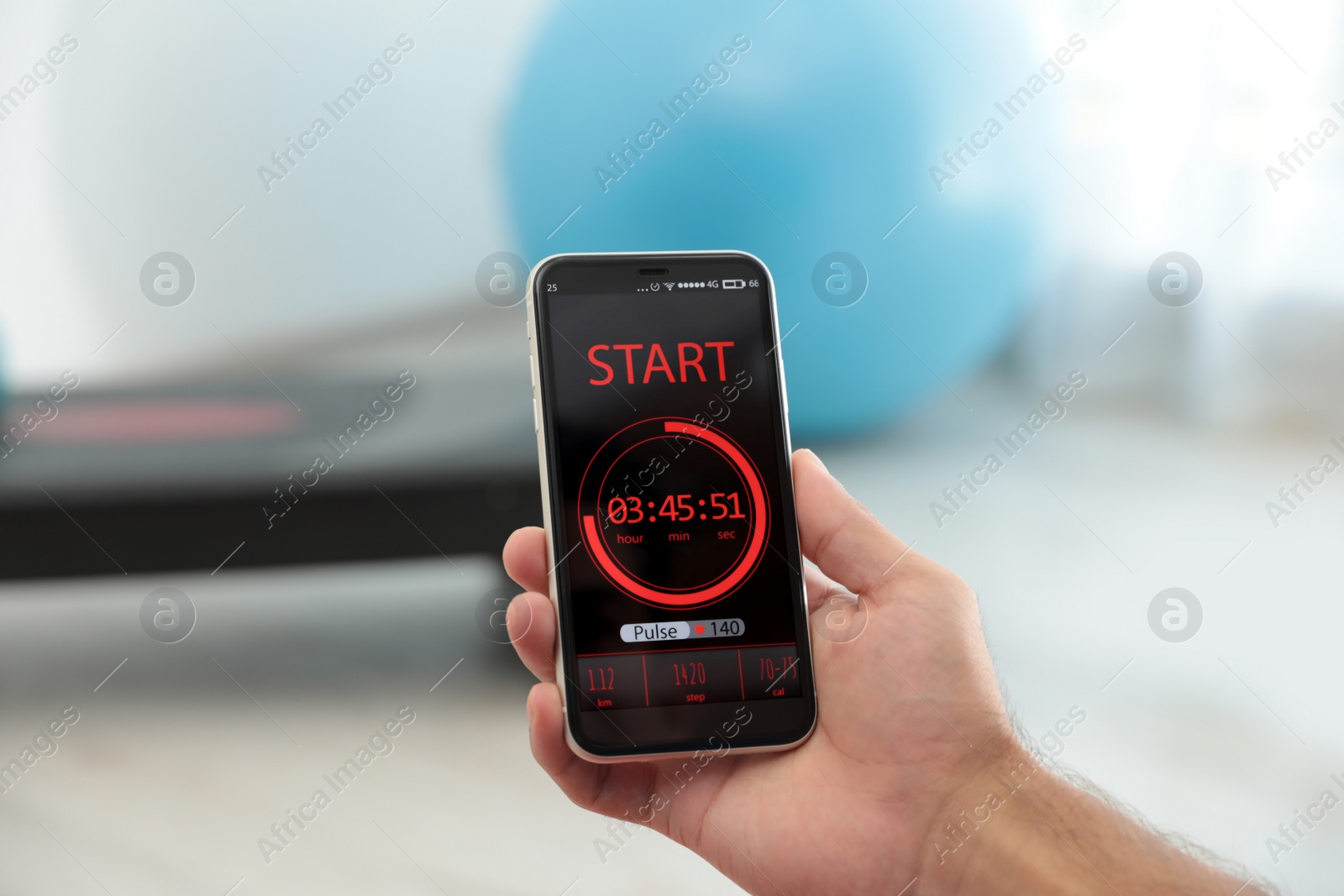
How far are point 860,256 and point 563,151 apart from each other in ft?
1.44

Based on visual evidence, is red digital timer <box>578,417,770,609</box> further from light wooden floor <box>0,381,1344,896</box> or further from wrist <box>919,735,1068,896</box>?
light wooden floor <box>0,381,1344,896</box>

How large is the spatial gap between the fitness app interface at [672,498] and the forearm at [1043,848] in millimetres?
142

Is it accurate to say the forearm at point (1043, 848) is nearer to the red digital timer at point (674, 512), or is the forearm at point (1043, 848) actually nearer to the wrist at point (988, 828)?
the wrist at point (988, 828)

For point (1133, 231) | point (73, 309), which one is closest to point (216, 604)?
point (73, 309)

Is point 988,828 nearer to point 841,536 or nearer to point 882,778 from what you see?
→ point 882,778

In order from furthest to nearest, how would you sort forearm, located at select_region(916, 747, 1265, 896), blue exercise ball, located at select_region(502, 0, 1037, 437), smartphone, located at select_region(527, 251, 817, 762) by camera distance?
1. blue exercise ball, located at select_region(502, 0, 1037, 437)
2. smartphone, located at select_region(527, 251, 817, 762)
3. forearm, located at select_region(916, 747, 1265, 896)

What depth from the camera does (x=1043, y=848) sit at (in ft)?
1.86

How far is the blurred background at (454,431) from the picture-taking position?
0.96m

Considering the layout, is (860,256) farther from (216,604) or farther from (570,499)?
(216,604)

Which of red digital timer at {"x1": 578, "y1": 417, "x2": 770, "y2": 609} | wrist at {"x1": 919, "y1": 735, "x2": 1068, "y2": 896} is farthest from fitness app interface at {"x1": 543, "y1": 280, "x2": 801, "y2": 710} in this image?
wrist at {"x1": 919, "y1": 735, "x2": 1068, "y2": 896}

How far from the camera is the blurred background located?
37.7 inches

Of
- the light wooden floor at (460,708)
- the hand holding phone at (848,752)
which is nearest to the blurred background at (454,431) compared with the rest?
the light wooden floor at (460,708)

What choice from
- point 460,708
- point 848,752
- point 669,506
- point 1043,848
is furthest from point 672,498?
point 460,708

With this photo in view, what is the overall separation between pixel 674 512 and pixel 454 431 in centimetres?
60
